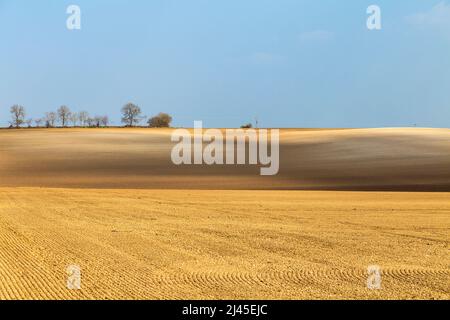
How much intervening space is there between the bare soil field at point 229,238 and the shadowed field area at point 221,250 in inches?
1.1

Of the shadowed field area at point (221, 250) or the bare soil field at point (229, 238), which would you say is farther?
the bare soil field at point (229, 238)

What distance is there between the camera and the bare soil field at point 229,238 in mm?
10500

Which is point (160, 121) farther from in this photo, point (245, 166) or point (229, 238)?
point (229, 238)

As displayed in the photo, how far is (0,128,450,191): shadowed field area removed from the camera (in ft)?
138

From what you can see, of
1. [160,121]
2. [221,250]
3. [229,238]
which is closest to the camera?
[221,250]

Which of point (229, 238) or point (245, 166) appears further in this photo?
point (245, 166)

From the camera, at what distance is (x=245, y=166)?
51.4m

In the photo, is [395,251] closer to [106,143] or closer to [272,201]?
[272,201]

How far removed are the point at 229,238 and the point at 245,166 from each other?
35.1 metres

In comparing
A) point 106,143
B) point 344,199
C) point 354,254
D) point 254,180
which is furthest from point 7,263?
point 106,143

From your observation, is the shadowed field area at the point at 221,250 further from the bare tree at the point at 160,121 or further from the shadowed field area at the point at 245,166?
the bare tree at the point at 160,121

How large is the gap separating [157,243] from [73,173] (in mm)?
33900

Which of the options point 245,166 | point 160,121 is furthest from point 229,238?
point 160,121

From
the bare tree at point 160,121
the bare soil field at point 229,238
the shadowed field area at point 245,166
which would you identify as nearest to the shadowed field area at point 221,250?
the bare soil field at point 229,238
